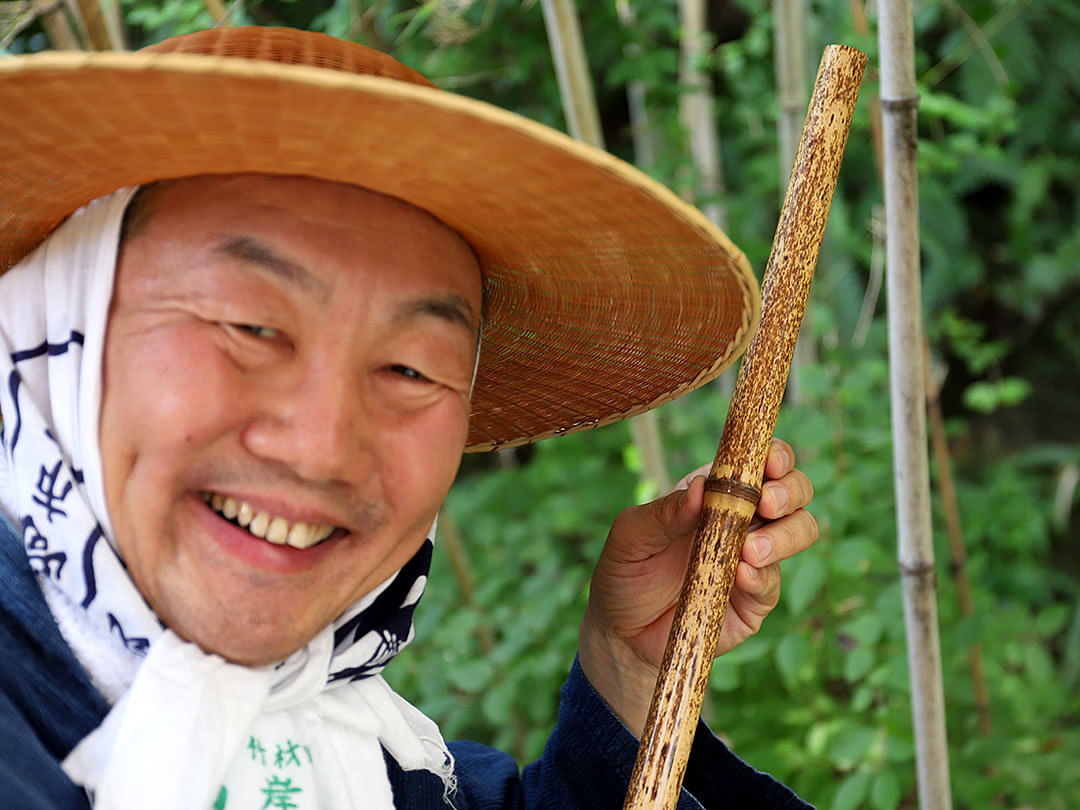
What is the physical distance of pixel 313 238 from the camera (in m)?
1.07

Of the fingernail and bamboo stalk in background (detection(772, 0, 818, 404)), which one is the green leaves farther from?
the fingernail

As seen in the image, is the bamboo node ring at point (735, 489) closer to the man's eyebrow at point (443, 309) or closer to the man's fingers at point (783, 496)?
the man's fingers at point (783, 496)

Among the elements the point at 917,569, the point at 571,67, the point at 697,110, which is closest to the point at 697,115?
the point at 697,110

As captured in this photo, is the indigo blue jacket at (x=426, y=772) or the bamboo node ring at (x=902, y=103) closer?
the indigo blue jacket at (x=426, y=772)

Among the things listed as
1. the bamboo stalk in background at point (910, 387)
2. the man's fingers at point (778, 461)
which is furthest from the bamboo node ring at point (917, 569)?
the man's fingers at point (778, 461)

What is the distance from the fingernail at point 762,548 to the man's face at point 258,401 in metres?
0.43

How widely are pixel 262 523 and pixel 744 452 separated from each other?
506 mm

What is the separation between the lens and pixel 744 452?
1.16m

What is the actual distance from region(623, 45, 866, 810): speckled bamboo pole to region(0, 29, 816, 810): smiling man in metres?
0.06

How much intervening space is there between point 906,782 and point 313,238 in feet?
6.08

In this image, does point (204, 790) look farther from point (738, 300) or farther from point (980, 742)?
point (980, 742)

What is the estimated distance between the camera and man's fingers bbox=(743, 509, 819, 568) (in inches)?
50.4

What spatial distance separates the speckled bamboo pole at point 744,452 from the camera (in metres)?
1.09

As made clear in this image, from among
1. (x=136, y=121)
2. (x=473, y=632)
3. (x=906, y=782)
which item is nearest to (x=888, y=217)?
(x=136, y=121)
